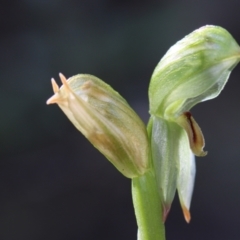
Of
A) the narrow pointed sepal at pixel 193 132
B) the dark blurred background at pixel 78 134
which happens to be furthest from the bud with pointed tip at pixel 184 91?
the dark blurred background at pixel 78 134

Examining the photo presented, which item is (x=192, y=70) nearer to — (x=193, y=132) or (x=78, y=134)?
(x=193, y=132)

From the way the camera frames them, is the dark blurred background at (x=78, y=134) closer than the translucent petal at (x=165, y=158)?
No

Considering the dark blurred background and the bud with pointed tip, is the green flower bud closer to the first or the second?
the bud with pointed tip

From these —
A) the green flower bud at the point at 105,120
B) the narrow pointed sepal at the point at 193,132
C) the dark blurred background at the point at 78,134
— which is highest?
the green flower bud at the point at 105,120

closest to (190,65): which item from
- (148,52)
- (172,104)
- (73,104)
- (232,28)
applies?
(172,104)

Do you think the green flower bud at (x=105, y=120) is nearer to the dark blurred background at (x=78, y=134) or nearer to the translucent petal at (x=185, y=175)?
the translucent petal at (x=185, y=175)

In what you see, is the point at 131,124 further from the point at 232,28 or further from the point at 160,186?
the point at 232,28

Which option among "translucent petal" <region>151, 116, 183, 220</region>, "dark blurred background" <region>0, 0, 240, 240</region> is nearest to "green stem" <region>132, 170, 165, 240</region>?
"translucent petal" <region>151, 116, 183, 220</region>
